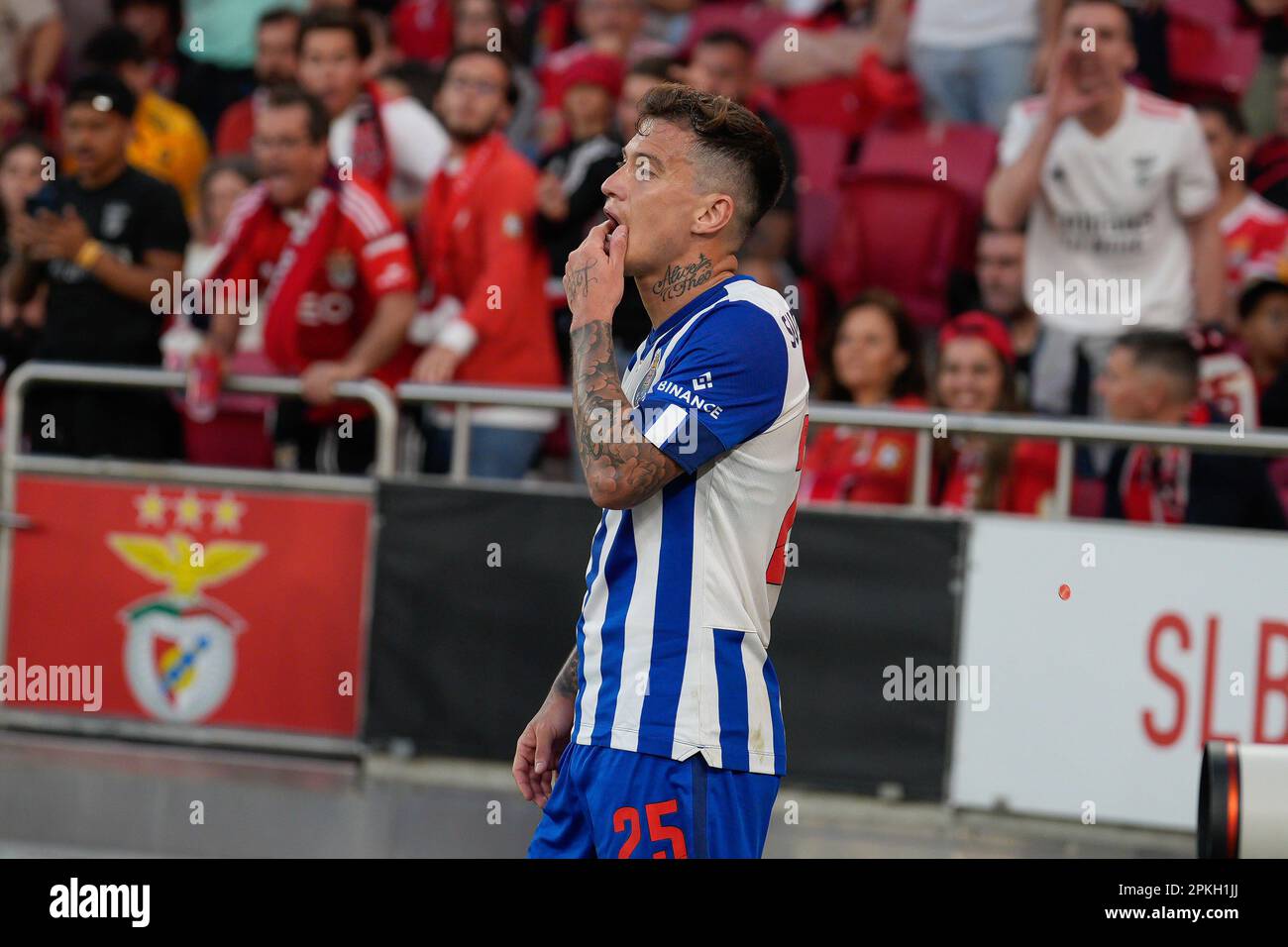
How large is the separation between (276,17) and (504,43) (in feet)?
7.07

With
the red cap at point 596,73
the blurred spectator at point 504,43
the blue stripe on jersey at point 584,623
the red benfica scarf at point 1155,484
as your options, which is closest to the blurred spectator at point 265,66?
the blurred spectator at point 504,43

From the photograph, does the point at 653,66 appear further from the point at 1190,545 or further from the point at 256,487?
the point at 1190,545

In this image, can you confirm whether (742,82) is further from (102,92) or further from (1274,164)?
(102,92)

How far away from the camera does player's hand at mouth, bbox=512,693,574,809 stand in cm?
409

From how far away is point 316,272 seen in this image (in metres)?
8.39

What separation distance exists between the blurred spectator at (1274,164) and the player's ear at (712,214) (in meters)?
6.83

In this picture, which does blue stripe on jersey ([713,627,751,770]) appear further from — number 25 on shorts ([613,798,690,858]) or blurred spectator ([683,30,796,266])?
blurred spectator ([683,30,796,266])

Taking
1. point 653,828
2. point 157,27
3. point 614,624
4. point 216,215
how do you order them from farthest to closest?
1. point 157,27
2. point 216,215
3. point 614,624
4. point 653,828

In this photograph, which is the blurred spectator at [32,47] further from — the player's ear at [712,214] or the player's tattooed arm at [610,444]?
the player's tattooed arm at [610,444]

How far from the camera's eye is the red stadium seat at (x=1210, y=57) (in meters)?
10.8

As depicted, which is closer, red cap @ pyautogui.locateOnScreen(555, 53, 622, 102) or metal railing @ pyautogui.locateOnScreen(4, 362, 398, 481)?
metal railing @ pyautogui.locateOnScreen(4, 362, 398, 481)

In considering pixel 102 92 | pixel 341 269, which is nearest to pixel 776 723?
pixel 341 269

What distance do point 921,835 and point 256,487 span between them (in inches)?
132

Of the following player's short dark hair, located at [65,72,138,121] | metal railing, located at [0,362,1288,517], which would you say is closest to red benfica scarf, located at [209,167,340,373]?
metal railing, located at [0,362,1288,517]
